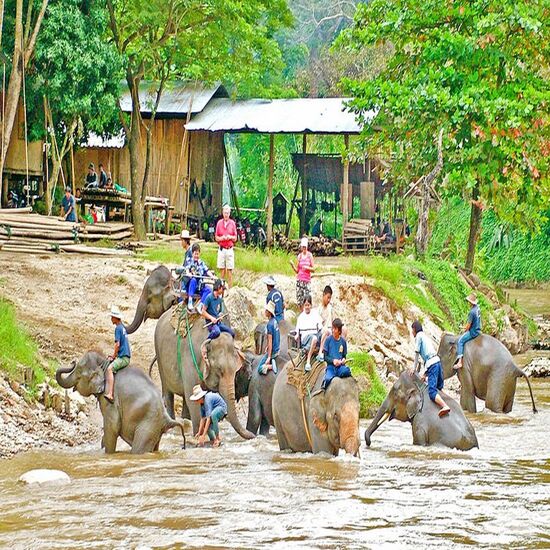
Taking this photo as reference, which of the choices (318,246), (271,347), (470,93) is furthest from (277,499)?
(318,246)

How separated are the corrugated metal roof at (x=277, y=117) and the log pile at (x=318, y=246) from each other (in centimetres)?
289

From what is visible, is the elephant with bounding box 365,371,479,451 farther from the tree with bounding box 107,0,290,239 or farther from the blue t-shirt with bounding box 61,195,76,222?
the tree with bounding box 107,0,290,239

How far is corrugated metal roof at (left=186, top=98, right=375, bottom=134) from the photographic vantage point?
33062mm

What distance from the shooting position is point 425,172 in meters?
28.0

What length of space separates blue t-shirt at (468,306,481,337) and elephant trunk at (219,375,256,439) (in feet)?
16.3

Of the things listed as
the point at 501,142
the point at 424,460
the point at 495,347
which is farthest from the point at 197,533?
the point at 501,142

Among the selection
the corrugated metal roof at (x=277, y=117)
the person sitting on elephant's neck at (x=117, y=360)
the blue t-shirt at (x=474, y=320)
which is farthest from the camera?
the corrugated metal roof at (x=277, y=117)

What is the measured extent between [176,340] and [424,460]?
3953mm

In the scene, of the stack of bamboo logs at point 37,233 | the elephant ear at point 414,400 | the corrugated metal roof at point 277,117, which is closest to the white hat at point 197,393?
the elephant ear at point 414,400

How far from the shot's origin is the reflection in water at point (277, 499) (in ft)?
38.5

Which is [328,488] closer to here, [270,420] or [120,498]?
[120,498]

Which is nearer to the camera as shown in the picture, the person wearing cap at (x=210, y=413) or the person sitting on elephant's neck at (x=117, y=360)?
the person sitting on elephant's neck at (x=117, y=360)

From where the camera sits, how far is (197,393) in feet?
54.5

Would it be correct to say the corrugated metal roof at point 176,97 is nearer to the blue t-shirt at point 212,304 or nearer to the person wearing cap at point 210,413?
the blue t-shirt at point 212,304
